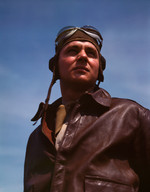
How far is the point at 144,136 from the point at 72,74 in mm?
1268

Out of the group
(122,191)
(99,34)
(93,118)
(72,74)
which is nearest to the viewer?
(122,191)

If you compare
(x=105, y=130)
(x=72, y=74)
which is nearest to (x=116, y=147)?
(x=105, y=130)

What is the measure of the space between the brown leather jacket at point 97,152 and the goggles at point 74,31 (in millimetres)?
986

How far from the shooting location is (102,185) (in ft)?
9.63

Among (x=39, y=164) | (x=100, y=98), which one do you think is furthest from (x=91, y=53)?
(x=39, y=164)

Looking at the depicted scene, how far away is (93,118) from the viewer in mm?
3527

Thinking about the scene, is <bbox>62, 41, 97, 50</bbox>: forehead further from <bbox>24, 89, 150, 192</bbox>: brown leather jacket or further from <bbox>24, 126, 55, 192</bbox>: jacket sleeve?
<bbox>24, 126, 55, 192</bbox>: jacket sleeve

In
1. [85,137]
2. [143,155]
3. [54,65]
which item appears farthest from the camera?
[54,65]

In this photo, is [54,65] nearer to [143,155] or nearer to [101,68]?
[101,68]

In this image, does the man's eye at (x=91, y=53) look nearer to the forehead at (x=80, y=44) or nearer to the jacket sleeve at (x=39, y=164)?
the forehead at (x=80, y=44)

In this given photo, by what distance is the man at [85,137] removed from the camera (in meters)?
3.04

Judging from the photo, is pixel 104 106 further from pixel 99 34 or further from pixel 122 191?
pixel 99 34

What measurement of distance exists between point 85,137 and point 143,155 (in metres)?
0.77

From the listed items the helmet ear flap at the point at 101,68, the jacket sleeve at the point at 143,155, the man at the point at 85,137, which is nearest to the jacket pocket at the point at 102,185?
the man at the point at 85,137
